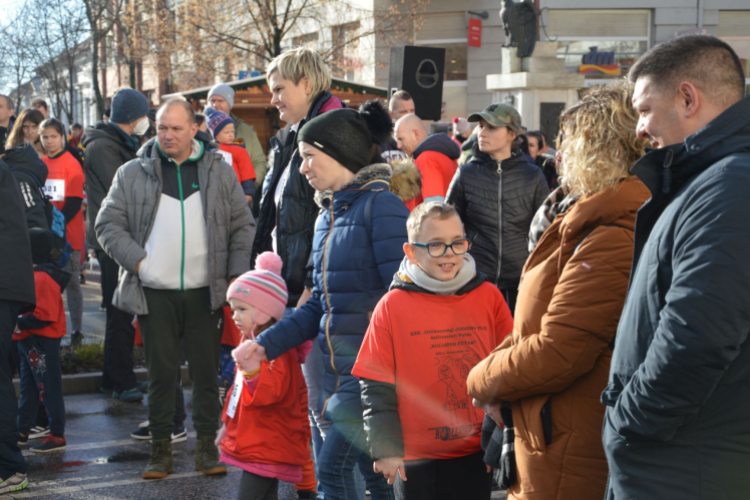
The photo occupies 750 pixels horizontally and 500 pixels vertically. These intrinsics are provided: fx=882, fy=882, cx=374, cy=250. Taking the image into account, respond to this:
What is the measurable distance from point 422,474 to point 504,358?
705 millimetres

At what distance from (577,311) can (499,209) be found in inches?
149

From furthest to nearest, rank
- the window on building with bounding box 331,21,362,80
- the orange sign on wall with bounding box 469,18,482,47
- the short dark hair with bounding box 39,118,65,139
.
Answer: the orange sign on wall with bounding box 469,18,482,47 < the window on building with bounding box 331,21,362,80 < the short dark hair with bounding box 39,118,65,139

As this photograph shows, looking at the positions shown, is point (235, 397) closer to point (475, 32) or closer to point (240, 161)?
point (240, 161)

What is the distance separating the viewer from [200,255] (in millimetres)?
5641

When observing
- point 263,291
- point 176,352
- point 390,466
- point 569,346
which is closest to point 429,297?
point 390,466

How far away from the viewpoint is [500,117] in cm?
652

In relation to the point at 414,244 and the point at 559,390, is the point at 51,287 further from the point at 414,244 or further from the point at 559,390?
the point at 559,390

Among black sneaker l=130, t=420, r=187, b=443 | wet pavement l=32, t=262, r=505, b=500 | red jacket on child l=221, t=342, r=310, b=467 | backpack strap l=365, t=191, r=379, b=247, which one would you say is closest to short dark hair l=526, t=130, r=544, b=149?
wet pavement l=32, t=262, r=505, b=500

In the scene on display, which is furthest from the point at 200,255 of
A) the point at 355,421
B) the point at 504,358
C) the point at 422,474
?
the point at 504,358

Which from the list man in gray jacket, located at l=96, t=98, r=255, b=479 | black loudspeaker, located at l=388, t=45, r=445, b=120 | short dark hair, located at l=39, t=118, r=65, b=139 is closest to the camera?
man in gray jacket, located at l=96, t=98, r=255, b=479

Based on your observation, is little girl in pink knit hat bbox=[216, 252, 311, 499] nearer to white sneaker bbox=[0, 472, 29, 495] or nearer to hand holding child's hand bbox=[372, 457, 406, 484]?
hand holding child's hand bbox=[372, 457, 406, 484]

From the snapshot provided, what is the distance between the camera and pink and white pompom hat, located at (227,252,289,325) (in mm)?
4312

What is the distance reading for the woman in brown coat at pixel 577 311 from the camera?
270 centimetres

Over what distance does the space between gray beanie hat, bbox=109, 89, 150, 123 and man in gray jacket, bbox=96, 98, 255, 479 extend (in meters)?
1.87
